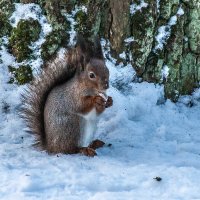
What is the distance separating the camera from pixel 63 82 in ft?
14.5

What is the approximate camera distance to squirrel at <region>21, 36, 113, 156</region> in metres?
4.23

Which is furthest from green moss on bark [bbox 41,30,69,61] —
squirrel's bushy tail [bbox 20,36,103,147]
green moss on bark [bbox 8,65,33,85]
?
squirrel's bushy tail [bbox 20,36,103,147]

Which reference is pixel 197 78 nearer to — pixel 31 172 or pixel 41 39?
pixel 41 39

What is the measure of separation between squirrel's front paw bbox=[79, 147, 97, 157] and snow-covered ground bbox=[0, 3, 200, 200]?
4 cm

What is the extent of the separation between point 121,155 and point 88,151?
269mm

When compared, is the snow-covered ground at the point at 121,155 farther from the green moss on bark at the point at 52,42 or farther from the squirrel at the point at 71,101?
the green moss on bark at the point at 52,42

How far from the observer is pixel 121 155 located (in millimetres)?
4352

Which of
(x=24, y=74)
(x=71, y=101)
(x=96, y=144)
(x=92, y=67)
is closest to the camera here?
(x=92, y=67)

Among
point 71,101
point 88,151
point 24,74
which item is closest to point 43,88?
point 71,101

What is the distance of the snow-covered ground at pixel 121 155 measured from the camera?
141 inches

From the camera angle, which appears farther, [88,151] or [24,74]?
[24,74]

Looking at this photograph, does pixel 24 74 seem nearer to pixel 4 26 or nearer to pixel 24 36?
pixel 24 36

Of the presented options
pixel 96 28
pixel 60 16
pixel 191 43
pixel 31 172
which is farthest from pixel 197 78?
pixel 31 172

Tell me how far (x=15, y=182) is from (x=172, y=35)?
7.32 feet
